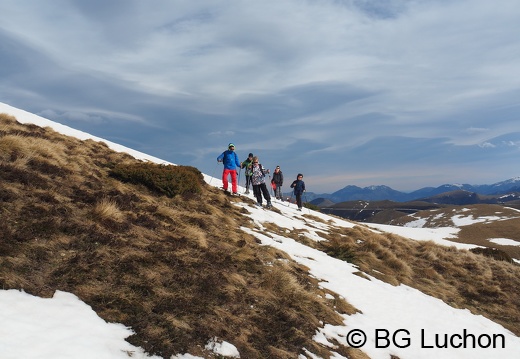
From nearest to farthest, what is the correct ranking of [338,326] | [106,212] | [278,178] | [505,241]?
1. [338,326]
2. [106,212]
3. [278,178]
4. [505,241]

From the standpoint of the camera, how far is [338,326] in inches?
285

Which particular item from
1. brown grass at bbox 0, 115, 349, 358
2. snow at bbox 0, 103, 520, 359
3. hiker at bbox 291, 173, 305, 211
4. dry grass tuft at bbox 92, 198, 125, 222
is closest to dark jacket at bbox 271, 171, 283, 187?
hiker at bbox 291, 173, 305, 211

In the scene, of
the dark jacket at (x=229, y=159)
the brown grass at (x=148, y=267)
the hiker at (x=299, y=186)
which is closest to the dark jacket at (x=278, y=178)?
the hiker at (x=299, y=186)

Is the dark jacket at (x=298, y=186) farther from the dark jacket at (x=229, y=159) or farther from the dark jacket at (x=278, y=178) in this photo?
the dark jacket at (x=229, y=159)

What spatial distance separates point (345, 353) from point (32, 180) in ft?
27.3

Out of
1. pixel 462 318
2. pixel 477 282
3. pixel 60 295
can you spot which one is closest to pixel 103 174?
pixel 60 295

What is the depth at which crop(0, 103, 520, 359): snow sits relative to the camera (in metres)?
3.96

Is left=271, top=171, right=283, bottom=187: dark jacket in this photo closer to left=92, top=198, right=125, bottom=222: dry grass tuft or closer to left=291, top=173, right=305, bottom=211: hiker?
left=291, top=173, right=305, bottom=211: hiker

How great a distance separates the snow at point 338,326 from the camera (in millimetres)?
3965

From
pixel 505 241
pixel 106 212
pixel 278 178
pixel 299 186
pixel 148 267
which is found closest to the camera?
pixel 148 267

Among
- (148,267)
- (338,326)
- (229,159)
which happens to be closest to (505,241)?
(229,159)

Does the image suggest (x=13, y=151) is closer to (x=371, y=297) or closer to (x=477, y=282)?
(x=371, y=297)

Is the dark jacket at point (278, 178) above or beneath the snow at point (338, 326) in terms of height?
above

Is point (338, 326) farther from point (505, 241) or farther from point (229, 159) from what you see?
point (505, 241)
